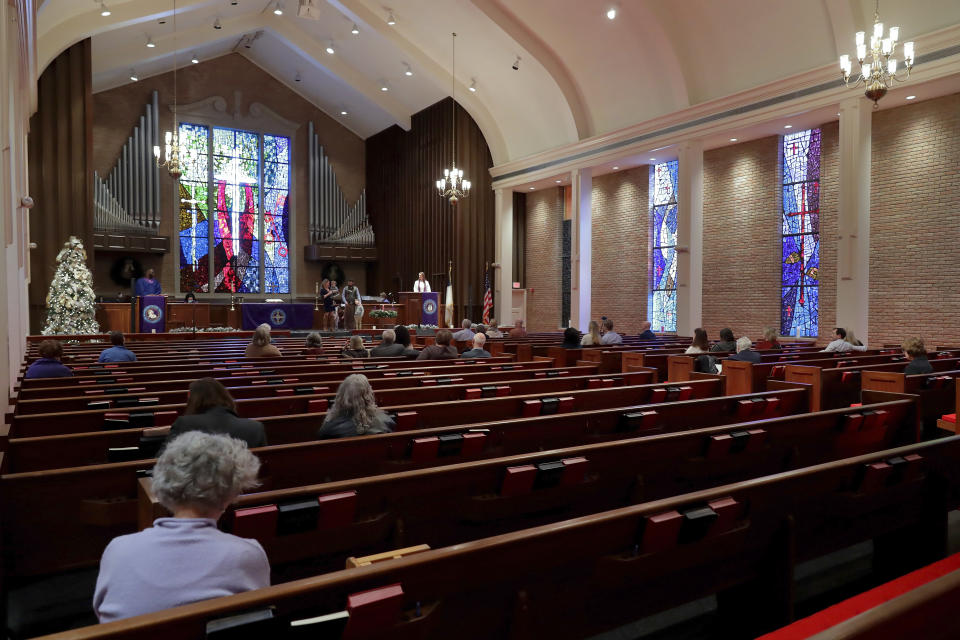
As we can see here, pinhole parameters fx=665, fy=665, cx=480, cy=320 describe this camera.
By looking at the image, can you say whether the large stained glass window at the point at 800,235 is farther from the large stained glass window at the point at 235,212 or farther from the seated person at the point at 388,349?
the large stained glass window at the point at 235,212

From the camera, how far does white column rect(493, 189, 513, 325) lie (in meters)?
16.8

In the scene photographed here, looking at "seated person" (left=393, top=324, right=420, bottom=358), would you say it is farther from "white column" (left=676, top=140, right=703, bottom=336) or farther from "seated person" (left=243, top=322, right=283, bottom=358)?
"white column" (left=676, top=140, right=703, bottom=336)

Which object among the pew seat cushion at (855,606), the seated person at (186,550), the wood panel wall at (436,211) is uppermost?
the wood panel wall at (436,211)

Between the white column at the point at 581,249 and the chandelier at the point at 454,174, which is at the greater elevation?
the chandelier at the point at 454,174

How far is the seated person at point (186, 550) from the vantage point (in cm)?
127

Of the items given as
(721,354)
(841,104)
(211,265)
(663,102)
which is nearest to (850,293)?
(841,104)

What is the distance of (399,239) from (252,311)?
17.7ft

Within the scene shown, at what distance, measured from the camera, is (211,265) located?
58.3 ft

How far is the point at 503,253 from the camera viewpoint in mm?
16781

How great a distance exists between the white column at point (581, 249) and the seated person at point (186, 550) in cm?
1361

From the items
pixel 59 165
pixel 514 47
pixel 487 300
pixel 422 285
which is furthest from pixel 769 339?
pixel 59 165

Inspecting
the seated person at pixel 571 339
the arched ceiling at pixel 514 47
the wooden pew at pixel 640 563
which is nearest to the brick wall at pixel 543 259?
the arched ceiling at pixel 514 47

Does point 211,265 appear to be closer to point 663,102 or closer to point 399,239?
point 399,239

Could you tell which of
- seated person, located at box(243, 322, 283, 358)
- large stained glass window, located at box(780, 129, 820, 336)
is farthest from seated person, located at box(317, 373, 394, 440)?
large stained glass window, located at box(780, 129, 820, 336)
